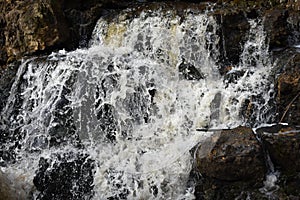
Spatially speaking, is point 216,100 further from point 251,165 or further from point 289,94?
point 251,165

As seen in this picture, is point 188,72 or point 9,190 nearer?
point 9,190

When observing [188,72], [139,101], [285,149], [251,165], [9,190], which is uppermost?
[188,72]

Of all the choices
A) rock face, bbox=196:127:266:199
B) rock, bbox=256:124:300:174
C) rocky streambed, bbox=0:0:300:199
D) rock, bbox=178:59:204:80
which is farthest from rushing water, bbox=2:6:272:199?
rock, bbox=256:124:300:174

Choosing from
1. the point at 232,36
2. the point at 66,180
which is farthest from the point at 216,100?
the point at 66,180

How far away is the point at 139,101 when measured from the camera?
596 centimetres

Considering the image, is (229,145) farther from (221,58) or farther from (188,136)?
(221,58)

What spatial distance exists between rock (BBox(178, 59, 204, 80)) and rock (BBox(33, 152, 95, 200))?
5.72 ft

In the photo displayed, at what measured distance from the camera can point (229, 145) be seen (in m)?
4.47

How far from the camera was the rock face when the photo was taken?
441 cm

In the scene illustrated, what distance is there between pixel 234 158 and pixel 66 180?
6.49 ft

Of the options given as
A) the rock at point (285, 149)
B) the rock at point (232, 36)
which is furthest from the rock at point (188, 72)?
the rock at point (285, 149)

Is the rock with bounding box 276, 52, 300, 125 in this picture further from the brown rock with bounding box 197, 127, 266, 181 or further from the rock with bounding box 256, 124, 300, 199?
the brown rock with bounding box 197, 127, 266, 181

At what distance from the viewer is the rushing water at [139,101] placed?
5262 millimetres

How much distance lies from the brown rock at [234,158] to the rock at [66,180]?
4.66 ft
